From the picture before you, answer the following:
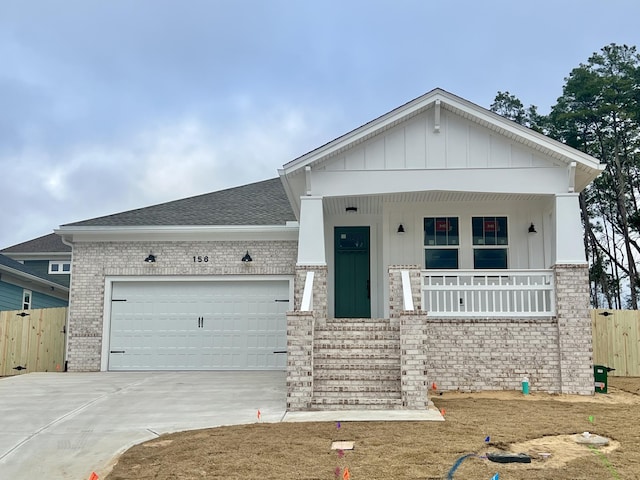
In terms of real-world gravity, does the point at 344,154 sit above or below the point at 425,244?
above

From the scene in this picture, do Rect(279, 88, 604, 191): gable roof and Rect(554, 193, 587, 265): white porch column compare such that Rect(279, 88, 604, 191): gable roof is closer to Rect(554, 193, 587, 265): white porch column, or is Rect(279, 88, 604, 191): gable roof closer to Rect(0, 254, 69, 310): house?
Rect(554, 193, 587, 265): white porch column

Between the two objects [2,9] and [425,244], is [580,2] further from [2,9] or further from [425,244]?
[2,9]

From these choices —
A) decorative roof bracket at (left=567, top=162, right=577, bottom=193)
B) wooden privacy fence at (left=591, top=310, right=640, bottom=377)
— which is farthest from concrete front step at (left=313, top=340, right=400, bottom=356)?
wooden privacy fence at (left=591, top=310, right=640, bottom=377)

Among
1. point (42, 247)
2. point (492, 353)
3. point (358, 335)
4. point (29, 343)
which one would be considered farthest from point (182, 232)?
point (42, 247)

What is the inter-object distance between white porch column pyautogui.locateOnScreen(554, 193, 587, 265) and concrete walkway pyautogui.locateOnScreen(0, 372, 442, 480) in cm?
430

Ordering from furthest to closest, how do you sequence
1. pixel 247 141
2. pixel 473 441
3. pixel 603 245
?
pixel 247 141 → pixel 603 245 → pixel 473 441

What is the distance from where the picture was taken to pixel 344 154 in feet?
37.8

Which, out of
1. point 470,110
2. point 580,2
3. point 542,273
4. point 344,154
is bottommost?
point 542,273

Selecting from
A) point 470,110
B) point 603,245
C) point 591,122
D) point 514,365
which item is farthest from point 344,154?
point 603,245

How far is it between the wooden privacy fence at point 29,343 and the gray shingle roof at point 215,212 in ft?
8.79

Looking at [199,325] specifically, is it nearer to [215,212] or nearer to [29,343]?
[215,212]

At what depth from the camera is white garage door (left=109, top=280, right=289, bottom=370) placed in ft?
46.4

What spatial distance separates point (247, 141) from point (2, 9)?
16.4 metres

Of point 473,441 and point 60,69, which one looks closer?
point 473,441
